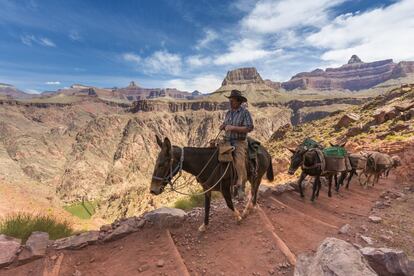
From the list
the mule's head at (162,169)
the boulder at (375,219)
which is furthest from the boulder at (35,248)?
the boulder at (375,219)

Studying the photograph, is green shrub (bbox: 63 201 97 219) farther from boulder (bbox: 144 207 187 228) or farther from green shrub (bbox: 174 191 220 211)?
boulder (bbox: 144 207 187 228)

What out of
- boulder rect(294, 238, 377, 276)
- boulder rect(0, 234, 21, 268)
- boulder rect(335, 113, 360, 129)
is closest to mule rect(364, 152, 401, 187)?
boulder rect(294, 238, 377, 276)

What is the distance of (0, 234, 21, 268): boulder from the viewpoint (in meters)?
5.54

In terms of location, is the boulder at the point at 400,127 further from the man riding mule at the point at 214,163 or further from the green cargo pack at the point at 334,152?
the man riding mule at the point at 214,163

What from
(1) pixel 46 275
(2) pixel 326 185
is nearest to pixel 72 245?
(1) pixel 46 275

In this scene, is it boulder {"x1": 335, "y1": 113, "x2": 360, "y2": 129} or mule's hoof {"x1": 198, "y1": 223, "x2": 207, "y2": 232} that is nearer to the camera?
mule's hoof {"x1": 198, "y1": 223, "x2": 207, "y2": 232}

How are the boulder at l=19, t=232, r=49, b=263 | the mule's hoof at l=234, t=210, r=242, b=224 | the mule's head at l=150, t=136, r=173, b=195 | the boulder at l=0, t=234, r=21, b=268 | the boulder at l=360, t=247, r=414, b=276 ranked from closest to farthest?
the boulder at l=360, t=247, r=414, b=276
the boulder at l=0, t=234, r=21, b=268
the boulder at l=19, t=232, r=49, b=263
the mule's head at l=150, t=136, r=173, b=195
the mule's hoof at l=234, t=210, r=242, b=224

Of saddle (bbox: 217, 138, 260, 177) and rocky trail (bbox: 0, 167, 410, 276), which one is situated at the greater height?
saddle (bbox: 217, 138, 260, 177)

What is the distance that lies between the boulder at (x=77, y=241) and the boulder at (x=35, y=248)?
0.27m

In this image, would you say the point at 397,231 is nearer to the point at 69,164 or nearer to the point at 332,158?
the point at 332,158

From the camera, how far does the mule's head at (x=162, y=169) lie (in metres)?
6.49

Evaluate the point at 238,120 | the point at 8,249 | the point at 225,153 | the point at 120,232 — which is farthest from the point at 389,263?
the point at 8,249

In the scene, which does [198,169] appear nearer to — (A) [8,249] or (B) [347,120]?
(A) [8,249]

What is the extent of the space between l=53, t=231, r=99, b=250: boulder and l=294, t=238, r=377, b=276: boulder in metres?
4.74
